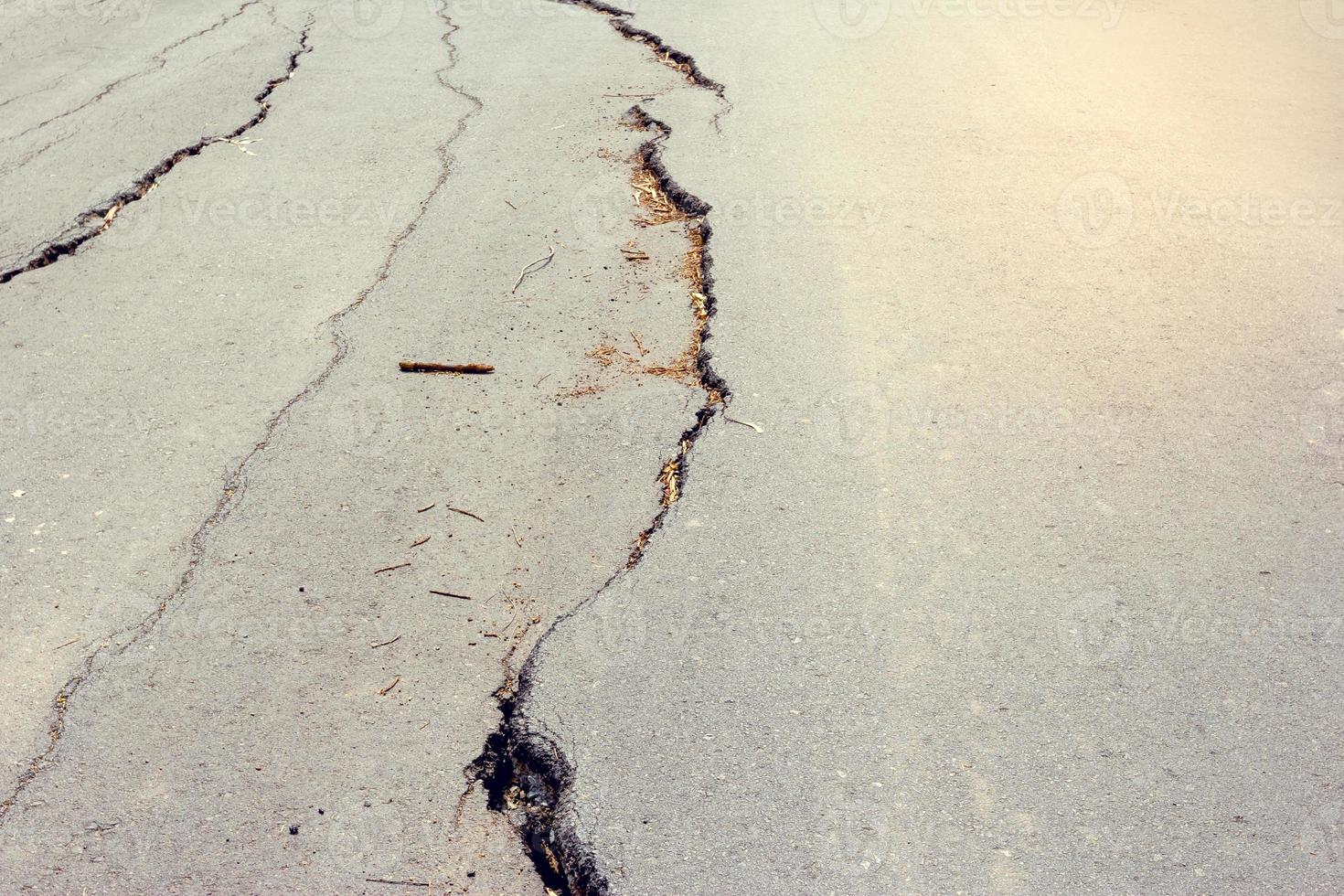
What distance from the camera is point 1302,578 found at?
3.66 meters

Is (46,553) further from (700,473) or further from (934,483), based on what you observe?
(934,483)

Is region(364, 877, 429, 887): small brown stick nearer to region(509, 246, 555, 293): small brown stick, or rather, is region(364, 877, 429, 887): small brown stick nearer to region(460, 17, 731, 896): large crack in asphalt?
region(460, 17, 731, 896): large crack in asphalt

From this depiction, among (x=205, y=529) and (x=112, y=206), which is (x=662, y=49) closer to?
(x=112, y=206)

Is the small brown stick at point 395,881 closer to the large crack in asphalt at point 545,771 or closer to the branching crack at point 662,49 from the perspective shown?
the large crack in asphalt at point 545,771

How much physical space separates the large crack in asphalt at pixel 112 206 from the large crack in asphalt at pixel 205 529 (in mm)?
1551

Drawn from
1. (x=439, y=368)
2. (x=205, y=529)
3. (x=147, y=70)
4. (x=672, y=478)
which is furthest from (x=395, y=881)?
(x=147, y=70)

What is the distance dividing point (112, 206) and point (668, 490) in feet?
12.8

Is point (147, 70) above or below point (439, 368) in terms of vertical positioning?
above

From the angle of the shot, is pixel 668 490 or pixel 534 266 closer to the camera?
pixel 668 490

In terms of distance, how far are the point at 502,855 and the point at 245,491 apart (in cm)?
191

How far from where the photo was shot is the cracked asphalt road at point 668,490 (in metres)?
2.88

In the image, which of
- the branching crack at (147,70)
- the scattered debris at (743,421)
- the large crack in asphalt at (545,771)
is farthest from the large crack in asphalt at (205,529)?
the branching crack at (147,70)

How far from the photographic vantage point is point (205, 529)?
385 cm

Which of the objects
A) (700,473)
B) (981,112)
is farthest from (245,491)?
(981,112)
